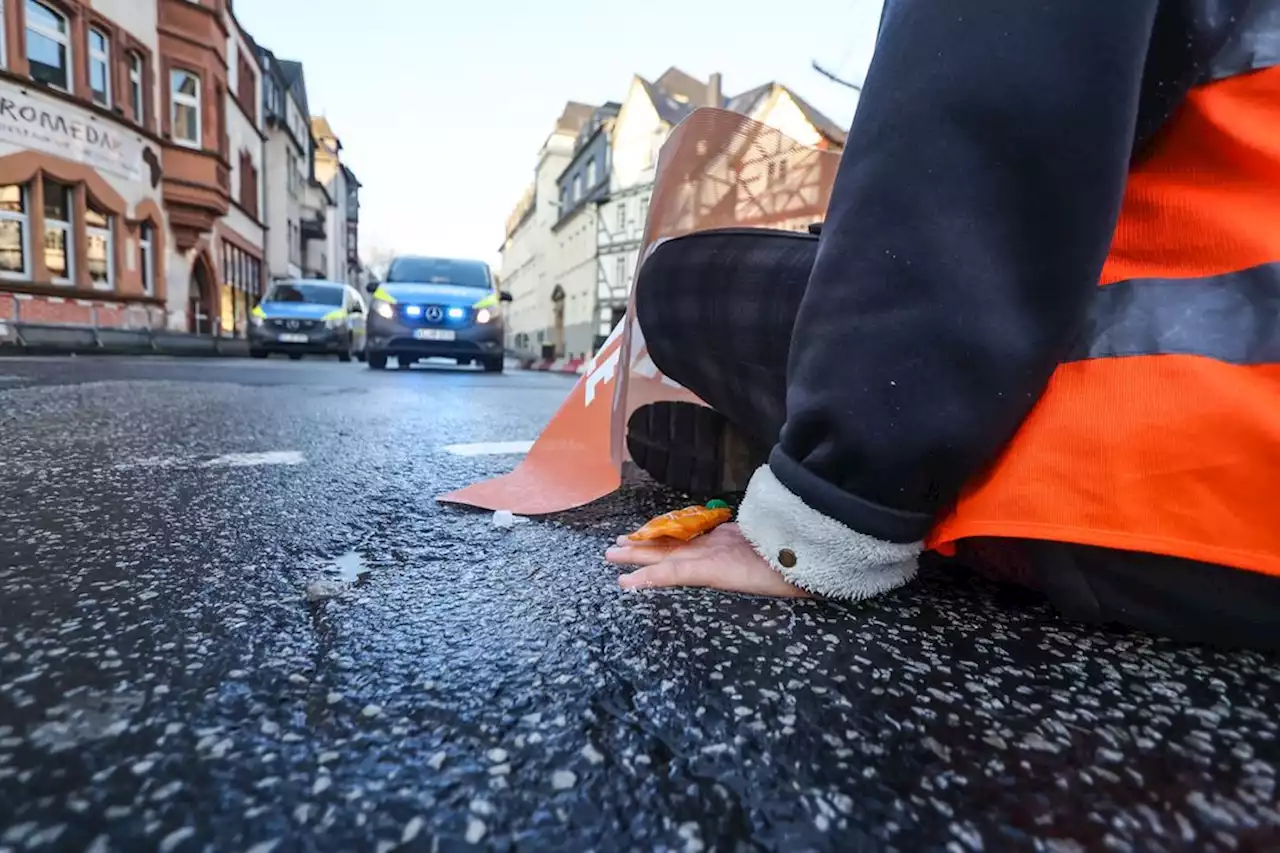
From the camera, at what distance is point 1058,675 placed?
0.61 metres

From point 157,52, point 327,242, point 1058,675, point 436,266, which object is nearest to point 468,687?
point 1058,675

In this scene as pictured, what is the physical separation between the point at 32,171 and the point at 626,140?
1832 cm

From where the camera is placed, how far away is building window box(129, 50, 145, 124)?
487 inches

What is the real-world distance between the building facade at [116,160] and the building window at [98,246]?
0.8 inches

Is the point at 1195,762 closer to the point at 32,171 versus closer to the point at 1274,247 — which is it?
the point at 1274,247

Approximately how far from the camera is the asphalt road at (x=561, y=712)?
16.4 inches

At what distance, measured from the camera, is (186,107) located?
13.8 m

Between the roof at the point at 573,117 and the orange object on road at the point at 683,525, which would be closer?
the orange object on road at the point at 683,525

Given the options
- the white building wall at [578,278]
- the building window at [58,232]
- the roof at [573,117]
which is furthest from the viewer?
the roof at [573,117]

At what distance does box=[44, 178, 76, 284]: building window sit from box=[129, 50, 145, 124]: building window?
226cm

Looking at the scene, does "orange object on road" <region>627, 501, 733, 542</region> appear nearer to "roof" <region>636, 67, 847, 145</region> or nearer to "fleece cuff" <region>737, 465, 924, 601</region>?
"fleece cuff" <region>737, 465, 924, 601</region>

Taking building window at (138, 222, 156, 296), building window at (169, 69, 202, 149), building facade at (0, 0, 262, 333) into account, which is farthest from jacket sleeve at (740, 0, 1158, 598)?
building window at (169, 69, 202, 149)

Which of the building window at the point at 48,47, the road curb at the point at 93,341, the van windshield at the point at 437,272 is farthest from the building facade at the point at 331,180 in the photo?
the van windshield at the point at 437,272

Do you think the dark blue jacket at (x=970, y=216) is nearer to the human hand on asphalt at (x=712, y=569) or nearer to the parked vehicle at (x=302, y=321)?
the human hand on asphalt at (x=712, y=569)
